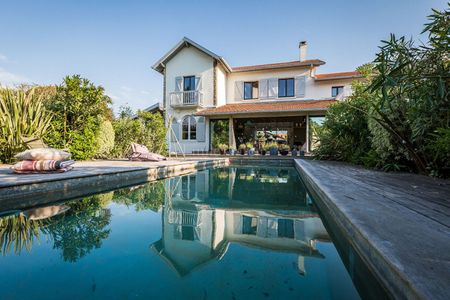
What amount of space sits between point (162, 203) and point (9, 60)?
19.3m

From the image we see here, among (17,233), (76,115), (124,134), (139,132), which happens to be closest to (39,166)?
(17,233)

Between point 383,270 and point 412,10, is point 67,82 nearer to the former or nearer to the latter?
point 383,270

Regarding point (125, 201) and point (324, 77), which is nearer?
point (125, 201)

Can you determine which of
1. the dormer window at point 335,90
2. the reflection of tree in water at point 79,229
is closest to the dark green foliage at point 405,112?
the reflection of tree in water at point 79,229

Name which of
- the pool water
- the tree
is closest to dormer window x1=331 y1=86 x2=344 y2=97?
the tree

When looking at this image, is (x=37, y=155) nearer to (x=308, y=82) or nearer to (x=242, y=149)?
(x=242, y=149)

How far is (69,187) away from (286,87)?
1462 cm

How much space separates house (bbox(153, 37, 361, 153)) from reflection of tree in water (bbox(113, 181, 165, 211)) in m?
9.91

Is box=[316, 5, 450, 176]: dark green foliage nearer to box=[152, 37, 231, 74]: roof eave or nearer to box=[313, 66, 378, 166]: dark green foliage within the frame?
box=[313, 66, 378, 166]: dark green foliage

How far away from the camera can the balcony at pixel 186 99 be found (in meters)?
16.4

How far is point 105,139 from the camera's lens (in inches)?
408

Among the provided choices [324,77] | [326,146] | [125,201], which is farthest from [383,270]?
[324,77]

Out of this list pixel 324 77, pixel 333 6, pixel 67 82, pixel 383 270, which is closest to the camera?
pixel 383 270

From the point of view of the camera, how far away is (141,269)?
1.87 meters
